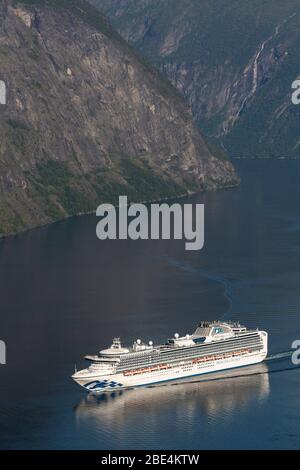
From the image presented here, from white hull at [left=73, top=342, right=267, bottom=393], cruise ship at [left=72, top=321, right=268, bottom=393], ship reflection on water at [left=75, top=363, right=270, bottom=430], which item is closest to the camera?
ship reflection on water at [left=75, top=363, right=270, bottom=430]

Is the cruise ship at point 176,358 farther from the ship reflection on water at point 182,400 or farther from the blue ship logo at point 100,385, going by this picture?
the ship reflection on water at point 182,400

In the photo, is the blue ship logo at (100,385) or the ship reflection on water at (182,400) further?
the blue ship logo at (100,385)

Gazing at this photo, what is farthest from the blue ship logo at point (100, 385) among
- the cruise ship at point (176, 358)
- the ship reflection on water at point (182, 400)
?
the ship reflection on water at point (182, 400)

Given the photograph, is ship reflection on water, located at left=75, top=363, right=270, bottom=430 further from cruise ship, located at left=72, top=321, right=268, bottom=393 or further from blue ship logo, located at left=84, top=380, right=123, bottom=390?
cruise ship, located at left=72, top=321, right=268, bottom=393

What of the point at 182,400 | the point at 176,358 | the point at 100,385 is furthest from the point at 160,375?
the point at 182,400

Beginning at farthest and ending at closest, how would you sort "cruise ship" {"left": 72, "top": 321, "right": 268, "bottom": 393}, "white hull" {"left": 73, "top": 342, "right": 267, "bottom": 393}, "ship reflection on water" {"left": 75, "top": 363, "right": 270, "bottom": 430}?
"cruise ship" {"left": 72, "top": 321, "right": 268, "bottom": 393} < "white hull" {"left": 73, "top": 342, "right": 267, "bottom": 393} < "ship reflection on water" {"left": 75, "top": 363, "right": 270, "bottom": 430}

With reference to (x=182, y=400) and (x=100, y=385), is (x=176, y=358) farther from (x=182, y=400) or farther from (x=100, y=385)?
(x=100, y=385)

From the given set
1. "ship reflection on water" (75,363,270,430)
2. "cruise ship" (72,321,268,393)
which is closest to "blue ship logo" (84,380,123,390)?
"cruise ship" (72,321,268,393)
